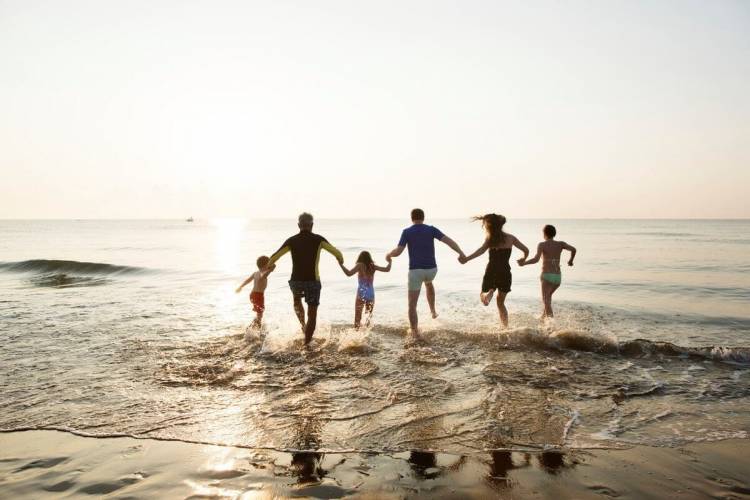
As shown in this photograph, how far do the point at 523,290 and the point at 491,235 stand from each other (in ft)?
32.1

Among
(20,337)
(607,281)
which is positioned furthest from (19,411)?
(607,281)

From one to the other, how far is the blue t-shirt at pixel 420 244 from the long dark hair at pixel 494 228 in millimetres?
1146

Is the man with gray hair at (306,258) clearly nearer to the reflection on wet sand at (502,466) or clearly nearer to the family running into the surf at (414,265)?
the family running into the surf at (414,265)

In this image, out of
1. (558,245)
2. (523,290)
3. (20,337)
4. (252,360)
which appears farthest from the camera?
(523,290)

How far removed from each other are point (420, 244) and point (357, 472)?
5988 mm

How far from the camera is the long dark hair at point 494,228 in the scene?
975cm

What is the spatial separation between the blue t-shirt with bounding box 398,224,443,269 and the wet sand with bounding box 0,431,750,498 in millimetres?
5500

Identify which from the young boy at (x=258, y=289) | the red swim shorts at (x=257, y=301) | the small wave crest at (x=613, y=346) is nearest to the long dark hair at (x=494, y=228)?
the small wave crest at (x=613, y=346)

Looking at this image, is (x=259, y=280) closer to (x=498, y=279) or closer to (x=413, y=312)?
(x=413, y=312)

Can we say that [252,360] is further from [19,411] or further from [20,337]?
[20,337]

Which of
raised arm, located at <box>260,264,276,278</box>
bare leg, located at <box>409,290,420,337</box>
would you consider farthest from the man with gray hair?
bare leg, located at <box>409,290,420,337</box>

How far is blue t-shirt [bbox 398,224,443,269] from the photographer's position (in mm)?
9531

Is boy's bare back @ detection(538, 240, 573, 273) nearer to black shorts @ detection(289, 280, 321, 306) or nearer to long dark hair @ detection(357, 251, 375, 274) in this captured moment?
long dark hair @ detection(357, 251, 375, 274)

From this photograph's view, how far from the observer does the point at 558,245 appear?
10.6 meters
